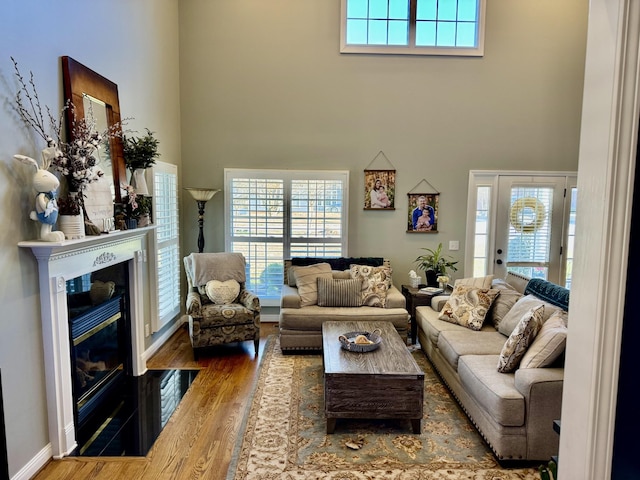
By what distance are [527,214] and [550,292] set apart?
2.42 metres

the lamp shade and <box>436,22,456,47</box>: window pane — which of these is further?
<box>436,22,456,47</box>: window pane

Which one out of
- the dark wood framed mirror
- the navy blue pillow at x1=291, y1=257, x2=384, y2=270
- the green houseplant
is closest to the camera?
the dark wood framed mirror

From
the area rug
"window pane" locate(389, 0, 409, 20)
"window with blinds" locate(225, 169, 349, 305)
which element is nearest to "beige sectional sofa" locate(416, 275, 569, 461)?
the area rug

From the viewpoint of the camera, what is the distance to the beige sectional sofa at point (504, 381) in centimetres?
266

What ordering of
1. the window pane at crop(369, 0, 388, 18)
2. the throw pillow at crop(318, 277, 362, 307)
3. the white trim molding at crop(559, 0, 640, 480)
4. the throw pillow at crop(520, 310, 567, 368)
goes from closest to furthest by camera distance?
the white trim molding at crop(559, 0, 640, 480), the throw pillow at crop(520, 310, 567, 368), the throw pillow at crop(318, 277, 362, 307), the window pane at crop(369, 0, 388, 18)

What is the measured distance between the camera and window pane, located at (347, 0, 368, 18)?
5.60 m

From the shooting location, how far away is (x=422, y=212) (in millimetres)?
5848

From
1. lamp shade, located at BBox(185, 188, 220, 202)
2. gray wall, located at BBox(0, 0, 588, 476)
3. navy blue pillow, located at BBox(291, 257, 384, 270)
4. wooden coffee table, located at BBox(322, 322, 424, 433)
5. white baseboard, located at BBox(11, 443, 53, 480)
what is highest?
gray wall, located at BBox(0, 0, 588, 476)

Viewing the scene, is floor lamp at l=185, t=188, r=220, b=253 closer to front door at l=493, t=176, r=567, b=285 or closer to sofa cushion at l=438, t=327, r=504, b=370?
sofa cushion at l=438, t=327, r=504, b=370

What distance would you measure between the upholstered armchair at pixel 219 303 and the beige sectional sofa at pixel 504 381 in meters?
1.91

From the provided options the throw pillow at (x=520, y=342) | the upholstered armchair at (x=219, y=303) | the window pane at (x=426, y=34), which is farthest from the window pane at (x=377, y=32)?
the throw pillow at (x=520, y=342)

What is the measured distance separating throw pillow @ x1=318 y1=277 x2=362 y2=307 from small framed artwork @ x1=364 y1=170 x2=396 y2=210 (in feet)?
4.60

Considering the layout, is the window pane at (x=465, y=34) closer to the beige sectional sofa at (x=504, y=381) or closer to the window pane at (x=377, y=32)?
the window pane at (x=377, y=32)

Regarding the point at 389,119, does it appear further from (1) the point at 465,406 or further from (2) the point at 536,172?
(1) the point at 465,406
